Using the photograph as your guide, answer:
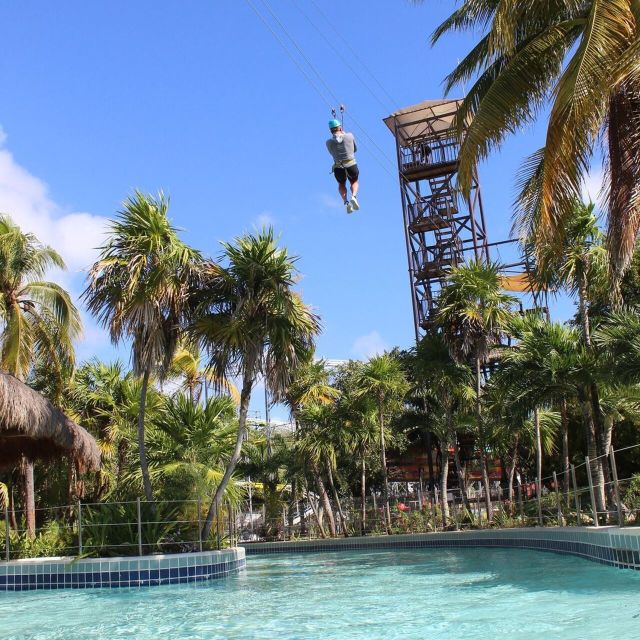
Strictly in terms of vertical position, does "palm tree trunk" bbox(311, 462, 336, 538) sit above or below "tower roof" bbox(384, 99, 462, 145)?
below

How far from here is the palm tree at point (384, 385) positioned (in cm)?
2242

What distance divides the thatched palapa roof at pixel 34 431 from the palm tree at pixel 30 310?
2.72m

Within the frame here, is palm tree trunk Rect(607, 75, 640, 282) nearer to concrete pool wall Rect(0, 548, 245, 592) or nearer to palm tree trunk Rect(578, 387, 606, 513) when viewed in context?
palm tree trunk Rect(578, 387, 606, 513)

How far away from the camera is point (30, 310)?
1738 centimetres

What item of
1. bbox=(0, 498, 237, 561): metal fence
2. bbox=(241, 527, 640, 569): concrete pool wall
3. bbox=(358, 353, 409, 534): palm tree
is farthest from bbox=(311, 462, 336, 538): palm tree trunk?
bbox=(0, 498, 237, 561): metal fence

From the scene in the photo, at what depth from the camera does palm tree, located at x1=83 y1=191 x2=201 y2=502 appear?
13422 mm

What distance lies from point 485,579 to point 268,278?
21.6ft

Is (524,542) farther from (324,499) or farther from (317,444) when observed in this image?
(324,499)

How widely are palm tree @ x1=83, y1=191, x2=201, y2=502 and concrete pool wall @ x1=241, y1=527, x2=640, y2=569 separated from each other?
767 cm

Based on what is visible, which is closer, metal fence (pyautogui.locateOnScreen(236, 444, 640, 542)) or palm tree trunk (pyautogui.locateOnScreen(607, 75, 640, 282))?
palm tree trunk (pyautogui.locateOnScreen(607, 75, 640, 282))

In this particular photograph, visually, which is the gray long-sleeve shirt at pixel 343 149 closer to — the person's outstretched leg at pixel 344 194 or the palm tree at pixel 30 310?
the person's outstretched leg at pixel 344 194

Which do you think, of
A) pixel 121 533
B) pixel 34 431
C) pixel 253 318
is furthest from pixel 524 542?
pixel 34 431

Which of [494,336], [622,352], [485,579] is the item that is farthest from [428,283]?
→ [485,579]

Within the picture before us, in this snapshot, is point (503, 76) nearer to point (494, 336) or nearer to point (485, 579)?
point (485, 579)
